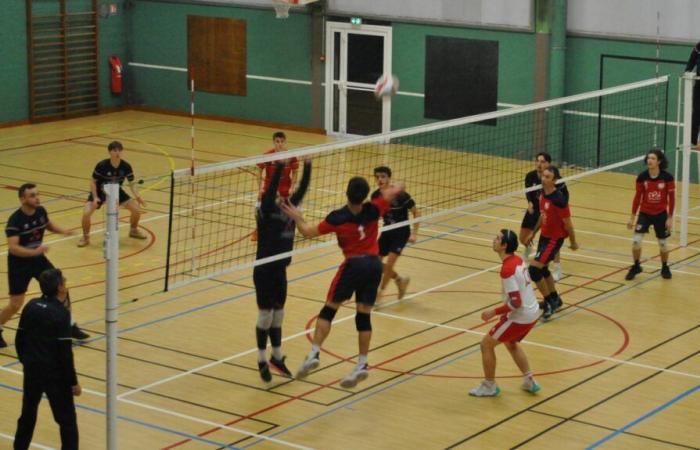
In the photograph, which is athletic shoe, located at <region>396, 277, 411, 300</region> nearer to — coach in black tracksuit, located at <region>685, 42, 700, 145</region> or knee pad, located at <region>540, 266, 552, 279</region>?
knee pad, located at <region>540, 266, 552, 279</region>

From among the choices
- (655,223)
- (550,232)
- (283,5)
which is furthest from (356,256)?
(283,5)

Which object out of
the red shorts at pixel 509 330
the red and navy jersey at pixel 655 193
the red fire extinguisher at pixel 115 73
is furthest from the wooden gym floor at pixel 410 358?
the red fire extinguisher at pixel 115 73

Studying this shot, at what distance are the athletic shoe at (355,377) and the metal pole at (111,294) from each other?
9.94 feet

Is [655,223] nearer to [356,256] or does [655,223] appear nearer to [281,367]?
[356,256]

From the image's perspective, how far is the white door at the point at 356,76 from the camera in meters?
30.5

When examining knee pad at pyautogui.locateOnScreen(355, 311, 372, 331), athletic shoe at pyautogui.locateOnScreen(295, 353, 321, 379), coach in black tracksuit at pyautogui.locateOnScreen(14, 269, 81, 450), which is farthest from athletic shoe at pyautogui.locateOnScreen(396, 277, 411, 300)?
coach in black tracksuit at pyautogui.locateOnScreen(14, 269, 81, 450)

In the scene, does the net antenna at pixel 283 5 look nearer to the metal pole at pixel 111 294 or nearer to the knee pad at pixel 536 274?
the knee pad at pixel 536 274

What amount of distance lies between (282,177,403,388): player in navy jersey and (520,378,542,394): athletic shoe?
175cm

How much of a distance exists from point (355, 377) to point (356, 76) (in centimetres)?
1801

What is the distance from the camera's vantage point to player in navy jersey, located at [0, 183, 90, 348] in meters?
15.0

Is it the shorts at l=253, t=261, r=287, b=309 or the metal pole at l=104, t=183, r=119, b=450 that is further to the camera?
the shorts at l=253, t=261, r=287, b=309

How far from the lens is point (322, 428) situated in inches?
517

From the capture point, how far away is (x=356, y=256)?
1370 centimetres

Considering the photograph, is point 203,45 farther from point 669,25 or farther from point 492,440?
point 492,440
